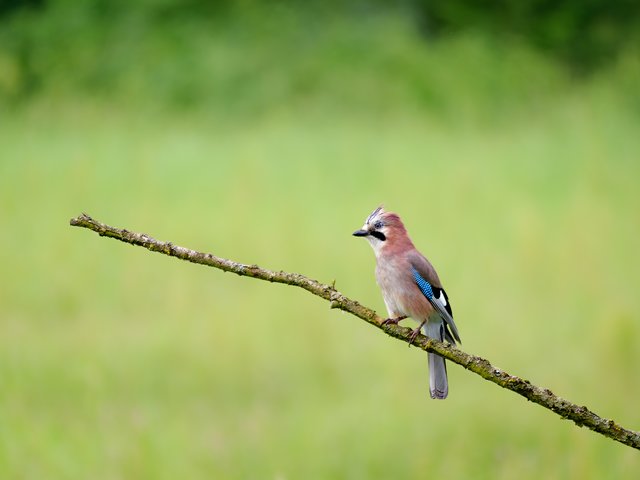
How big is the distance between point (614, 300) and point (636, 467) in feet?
8.52

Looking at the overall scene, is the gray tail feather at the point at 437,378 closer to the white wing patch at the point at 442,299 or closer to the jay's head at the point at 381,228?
the white wing patch at the point at 442,299

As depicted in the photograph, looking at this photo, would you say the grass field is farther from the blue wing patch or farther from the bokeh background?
the blue wing patch

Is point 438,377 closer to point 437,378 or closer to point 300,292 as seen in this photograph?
point 437,378

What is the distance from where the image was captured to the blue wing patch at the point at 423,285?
2721mm

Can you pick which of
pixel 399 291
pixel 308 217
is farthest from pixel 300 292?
pixel 399 291

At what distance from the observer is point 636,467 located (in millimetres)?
5465

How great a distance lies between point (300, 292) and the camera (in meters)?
7.79

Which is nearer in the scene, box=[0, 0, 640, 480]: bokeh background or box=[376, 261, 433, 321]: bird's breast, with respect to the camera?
box=[376, 261, 433, 321]: bird's breast

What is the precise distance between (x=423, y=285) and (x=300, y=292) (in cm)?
506

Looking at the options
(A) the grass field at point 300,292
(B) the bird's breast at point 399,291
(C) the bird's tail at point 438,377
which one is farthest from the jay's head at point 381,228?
(A) the grass field at point 300,292

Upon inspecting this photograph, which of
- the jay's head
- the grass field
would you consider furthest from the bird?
the grass field

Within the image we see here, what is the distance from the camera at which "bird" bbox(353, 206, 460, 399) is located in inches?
105

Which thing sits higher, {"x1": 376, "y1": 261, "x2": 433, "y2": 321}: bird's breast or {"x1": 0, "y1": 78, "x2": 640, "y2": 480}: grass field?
{"x1": 0, "y1": 78, "x2": 640, "y2": 480}: grass field

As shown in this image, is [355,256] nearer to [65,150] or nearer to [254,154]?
[254,154]
